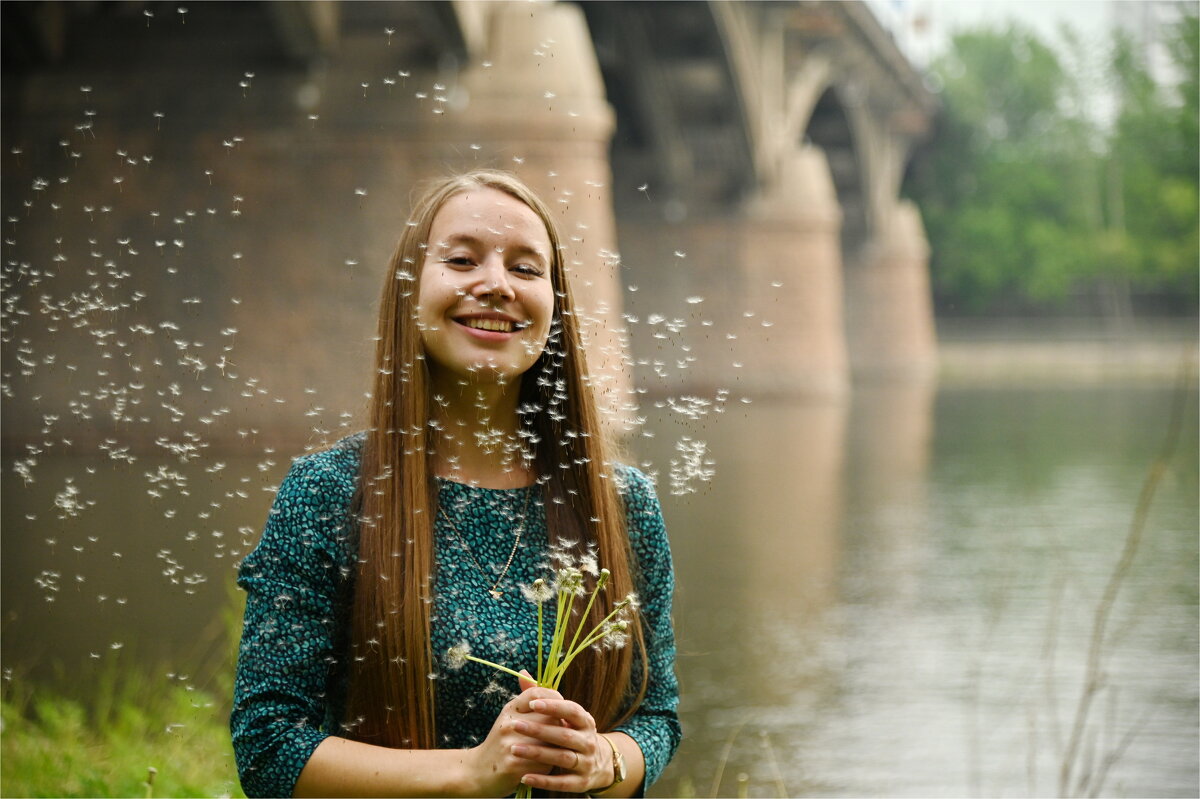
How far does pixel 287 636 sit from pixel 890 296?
2410 centimetres

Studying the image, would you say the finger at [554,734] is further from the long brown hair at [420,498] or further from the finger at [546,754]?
the long brown hair at [420,498]

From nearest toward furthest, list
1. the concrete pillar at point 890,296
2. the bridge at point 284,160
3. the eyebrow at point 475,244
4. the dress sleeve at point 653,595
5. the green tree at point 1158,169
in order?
the eyebrow at point 475,244 → the dress sleeve at point 653,595 → the bridge at point 284,160 → the green tree at point 1158,169 → the concrete pillar at point 890,296

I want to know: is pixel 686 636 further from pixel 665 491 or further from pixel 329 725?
pixel 329 725

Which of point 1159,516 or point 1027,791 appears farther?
point 1159,516

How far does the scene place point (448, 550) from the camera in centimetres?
120

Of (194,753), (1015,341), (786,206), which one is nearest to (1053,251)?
(1015,341)

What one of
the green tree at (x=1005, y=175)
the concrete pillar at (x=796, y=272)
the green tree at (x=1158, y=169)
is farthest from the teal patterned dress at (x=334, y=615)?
the green tree at (x=1005, y=175)

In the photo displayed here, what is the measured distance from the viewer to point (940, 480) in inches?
301

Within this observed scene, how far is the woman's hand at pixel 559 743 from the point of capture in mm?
1056

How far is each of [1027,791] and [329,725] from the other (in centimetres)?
228

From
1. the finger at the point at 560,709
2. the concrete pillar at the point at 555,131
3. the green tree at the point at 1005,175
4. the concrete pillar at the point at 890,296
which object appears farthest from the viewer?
the concrete pillar at the point at 890,296

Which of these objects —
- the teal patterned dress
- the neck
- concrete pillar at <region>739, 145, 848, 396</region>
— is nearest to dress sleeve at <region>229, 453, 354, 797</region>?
the teal patterned dress

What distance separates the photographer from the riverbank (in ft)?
62.3

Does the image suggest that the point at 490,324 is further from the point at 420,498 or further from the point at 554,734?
the point at 554,734
